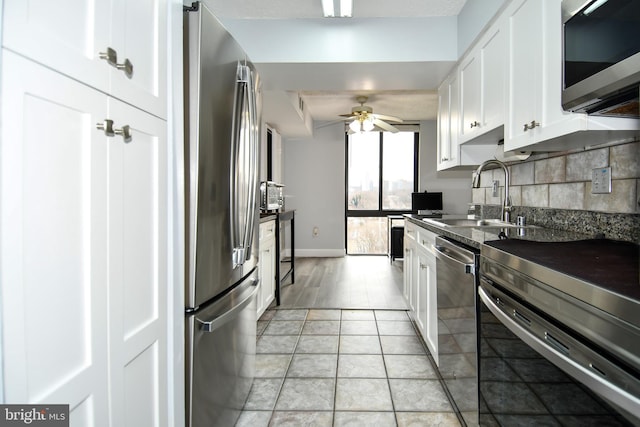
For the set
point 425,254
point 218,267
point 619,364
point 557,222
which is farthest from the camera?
point 425,254

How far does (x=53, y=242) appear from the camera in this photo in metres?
0.71

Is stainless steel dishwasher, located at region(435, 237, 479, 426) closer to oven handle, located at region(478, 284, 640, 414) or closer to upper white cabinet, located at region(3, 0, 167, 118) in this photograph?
oven handle, located at region(478, 284, 640, 414)

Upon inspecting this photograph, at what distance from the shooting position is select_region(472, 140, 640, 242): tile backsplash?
56.8 inches

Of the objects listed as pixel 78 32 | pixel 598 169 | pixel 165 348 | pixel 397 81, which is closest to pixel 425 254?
pixel 598 169

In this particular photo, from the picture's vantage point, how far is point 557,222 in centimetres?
191

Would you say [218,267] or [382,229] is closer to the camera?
[218,267]

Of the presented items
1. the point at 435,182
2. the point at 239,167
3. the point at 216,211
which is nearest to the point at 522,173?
the point at 239,167

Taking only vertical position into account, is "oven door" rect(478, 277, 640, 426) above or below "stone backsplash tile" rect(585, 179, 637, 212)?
below

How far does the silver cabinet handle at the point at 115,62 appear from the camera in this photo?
0.84 m

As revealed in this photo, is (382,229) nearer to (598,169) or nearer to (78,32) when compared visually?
(598,169)

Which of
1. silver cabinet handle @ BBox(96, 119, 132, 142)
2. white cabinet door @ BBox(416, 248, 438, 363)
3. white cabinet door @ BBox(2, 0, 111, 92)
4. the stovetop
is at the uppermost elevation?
white cabinet door @ BBox(2, 0, 111, 92)

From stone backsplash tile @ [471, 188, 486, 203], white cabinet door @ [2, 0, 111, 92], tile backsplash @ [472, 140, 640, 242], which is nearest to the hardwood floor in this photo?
stone backsplash tile @ [471, 188, 486, 203]

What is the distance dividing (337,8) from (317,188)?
4461mm

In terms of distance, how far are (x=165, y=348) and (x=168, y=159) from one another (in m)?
0.63
